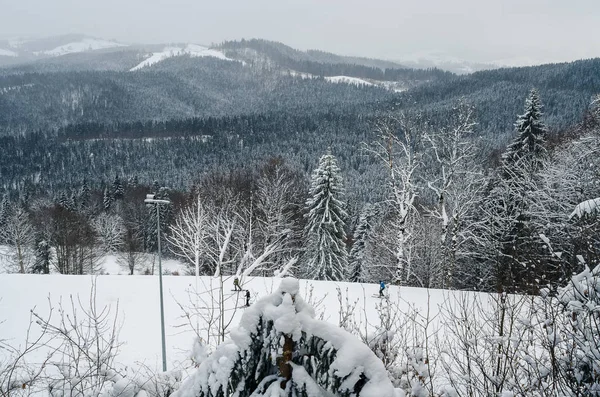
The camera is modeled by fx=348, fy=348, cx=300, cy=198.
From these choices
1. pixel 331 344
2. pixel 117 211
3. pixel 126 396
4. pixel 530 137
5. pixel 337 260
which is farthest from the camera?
pixel 117 211

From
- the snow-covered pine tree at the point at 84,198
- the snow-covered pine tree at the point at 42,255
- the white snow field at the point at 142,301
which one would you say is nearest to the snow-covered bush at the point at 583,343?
the white snow field at the point at 142,301

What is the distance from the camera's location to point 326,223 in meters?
23.7

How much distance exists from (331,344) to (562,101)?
148683mm

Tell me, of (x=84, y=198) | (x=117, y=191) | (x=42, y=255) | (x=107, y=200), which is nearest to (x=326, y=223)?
(x=42, y=255)

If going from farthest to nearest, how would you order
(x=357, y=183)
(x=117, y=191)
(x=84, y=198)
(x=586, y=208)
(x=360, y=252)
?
(x=357, y=183) → (x=117, y=191) → (x=84, y=198) → (x=360, y=252) → (x=586, y=208)

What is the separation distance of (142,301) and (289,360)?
47.3 feet

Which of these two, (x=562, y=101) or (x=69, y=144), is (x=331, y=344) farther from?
(x=69, y=144)

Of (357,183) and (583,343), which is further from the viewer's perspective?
(357,183)

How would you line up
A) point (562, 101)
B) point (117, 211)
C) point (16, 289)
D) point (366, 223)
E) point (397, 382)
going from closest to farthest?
point (397, 382) < point (16, 289) < point (366, 223) < point (117, 211) < point (562, 101)

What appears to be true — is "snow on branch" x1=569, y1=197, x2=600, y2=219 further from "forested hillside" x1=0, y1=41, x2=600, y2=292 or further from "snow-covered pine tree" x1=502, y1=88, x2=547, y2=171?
"snow-covered pine tree" x1=502, y1=88, x2=547, y2=171

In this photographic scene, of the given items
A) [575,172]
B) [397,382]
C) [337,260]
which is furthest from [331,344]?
[337,260]

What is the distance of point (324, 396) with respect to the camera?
135cm

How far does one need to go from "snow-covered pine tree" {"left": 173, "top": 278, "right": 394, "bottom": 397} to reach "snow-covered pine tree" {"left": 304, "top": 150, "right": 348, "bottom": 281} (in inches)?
860

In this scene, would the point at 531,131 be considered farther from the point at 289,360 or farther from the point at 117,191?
the point at 117,191
